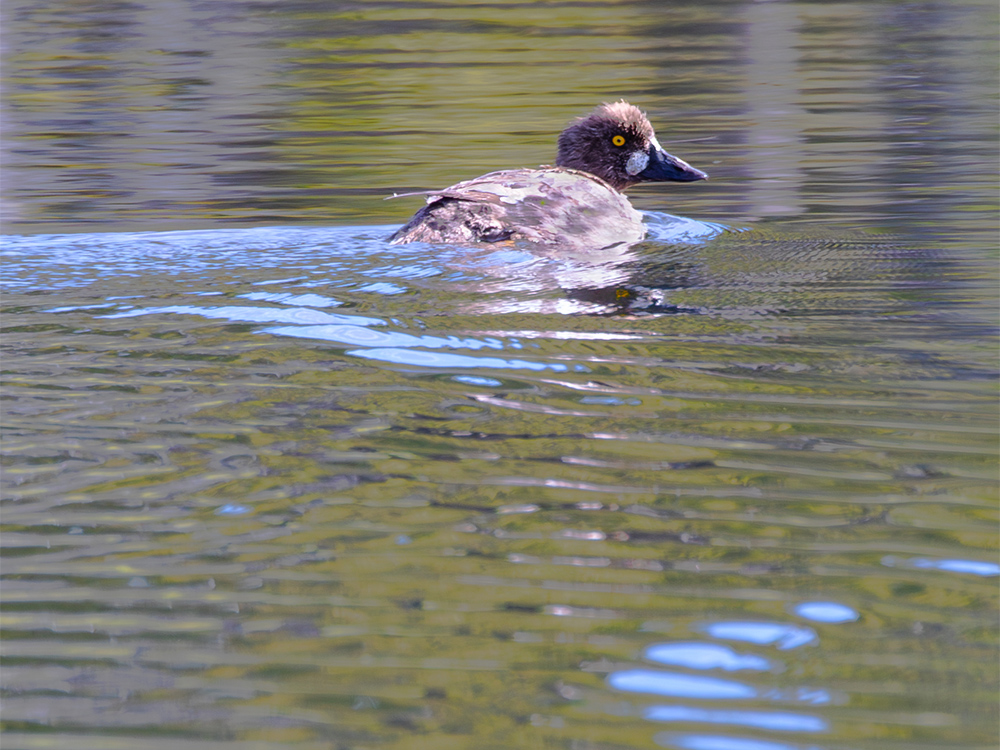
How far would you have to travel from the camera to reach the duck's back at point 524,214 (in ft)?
20.0

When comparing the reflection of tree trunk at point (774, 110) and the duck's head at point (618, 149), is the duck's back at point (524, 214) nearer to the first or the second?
the duck's head at point (618, 149)

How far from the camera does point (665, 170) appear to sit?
797 centimetres

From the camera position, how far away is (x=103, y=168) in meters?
10.4

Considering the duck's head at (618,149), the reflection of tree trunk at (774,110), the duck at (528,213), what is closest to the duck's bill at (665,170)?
the duck's head at (618,149)

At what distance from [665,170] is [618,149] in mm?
347

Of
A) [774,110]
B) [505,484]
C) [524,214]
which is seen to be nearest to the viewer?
[505,484]

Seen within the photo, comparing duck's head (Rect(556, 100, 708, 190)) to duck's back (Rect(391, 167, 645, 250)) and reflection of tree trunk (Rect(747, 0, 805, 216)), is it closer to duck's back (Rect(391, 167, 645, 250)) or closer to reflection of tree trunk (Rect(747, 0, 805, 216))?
reflection of tree trunk (Rect(747, 0, 805, 216))

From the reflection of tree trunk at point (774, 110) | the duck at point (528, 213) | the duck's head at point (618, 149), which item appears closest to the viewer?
the duck at point (528, 213)

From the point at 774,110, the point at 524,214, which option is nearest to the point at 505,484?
the point at 524,214

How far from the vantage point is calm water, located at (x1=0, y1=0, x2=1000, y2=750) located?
222 cm

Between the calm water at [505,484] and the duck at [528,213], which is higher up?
the duck at [528,213]

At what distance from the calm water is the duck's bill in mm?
334

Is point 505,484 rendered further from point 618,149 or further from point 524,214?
point 618,149

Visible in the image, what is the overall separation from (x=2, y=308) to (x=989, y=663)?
427cm
